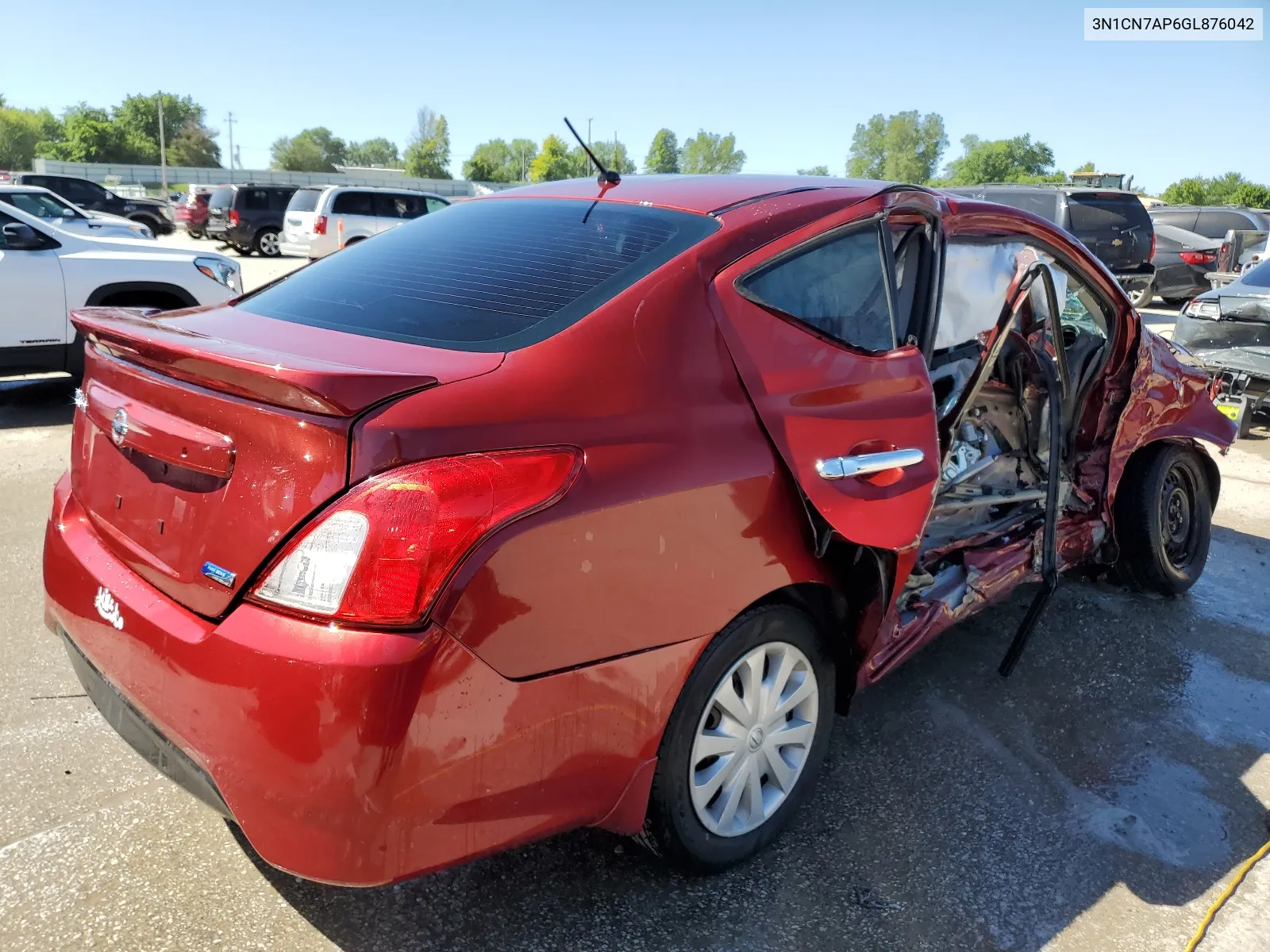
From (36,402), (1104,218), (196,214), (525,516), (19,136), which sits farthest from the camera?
(19,136)

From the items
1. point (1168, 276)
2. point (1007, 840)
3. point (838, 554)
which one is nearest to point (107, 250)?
point (838, 554)

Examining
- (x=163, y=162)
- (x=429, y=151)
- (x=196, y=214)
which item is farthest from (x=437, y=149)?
(x=196, y=214)

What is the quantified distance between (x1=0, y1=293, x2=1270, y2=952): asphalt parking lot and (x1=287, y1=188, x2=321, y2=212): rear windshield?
1885cm

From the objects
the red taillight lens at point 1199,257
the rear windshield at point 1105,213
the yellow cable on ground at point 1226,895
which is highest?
the rear windshield at point 1105,213

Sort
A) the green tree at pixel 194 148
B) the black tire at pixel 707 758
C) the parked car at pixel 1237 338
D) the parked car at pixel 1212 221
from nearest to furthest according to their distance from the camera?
the black tire at pixel 707 758, the parked car at pixel 1237 338, the parked car at pixel 1212 221, the green tree at pixel 194 148

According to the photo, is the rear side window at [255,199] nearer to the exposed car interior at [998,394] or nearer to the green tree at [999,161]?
the exposed car interior at [998,394]

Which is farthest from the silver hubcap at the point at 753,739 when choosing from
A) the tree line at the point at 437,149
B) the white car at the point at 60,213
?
the tree line at the point at 437,149

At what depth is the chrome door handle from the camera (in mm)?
2395

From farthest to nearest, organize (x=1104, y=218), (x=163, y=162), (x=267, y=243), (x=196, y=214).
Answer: (x=163, y=162) < (x=196, y=214) < (x=267, y=243) < (x=1104, y=218)

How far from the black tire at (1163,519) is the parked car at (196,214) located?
2723 centimetres

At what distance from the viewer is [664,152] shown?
11331 cm

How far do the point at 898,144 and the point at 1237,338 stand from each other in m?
105

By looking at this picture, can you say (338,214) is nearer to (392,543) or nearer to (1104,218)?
(1104,218)

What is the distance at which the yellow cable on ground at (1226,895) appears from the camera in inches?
94.0
